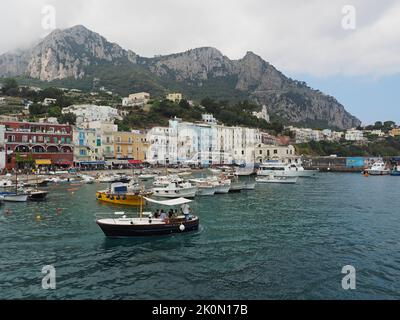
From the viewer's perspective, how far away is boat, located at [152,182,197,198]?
1704 inches

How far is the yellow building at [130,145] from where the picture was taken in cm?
8941

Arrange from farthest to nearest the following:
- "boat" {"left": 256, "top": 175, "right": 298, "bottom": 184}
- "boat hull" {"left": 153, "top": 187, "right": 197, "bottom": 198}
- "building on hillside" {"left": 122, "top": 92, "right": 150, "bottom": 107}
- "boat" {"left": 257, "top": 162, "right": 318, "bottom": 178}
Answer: "building on hillside" {"left": 122, "top": 92, "right": 150, "bottom": 107}, "boat" {"left": 257, "top": 162, "right": 318, "bottom": 178}, "boat" {"left": 256, "top": 175, "right": 298, "bottom": 184}, "boat hull" {"left": 153, "top": 187, "right": 197, "bottom": 198}

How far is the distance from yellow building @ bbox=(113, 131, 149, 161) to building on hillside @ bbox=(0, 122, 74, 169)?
13.8 metres

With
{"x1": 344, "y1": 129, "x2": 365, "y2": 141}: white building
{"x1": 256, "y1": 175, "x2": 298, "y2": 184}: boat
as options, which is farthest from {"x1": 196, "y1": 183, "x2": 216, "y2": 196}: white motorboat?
{"x1": 344, "y1": 129, "x2": 365, "y2": 141}: white building

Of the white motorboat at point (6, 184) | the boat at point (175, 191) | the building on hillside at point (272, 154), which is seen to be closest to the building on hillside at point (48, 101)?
the building on hillside at point (272, 154)

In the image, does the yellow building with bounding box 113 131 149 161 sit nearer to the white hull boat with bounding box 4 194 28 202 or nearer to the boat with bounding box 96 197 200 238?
the white hull boat with bounding box 4 194 28 202

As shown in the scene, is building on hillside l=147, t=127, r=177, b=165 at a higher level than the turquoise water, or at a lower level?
higher

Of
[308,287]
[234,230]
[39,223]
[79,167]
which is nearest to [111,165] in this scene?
[79,167]

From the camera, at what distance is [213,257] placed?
63.7 ft

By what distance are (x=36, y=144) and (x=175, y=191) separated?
138ft

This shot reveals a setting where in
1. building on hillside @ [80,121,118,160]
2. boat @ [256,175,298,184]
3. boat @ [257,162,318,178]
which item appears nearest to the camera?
boat @ [256,175,298,184]

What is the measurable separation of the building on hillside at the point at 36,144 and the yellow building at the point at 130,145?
13787 millimetres

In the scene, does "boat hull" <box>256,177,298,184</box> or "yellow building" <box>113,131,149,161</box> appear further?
"yellow building" <box>113,131,149,161</box>

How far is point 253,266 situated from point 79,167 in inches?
2669
